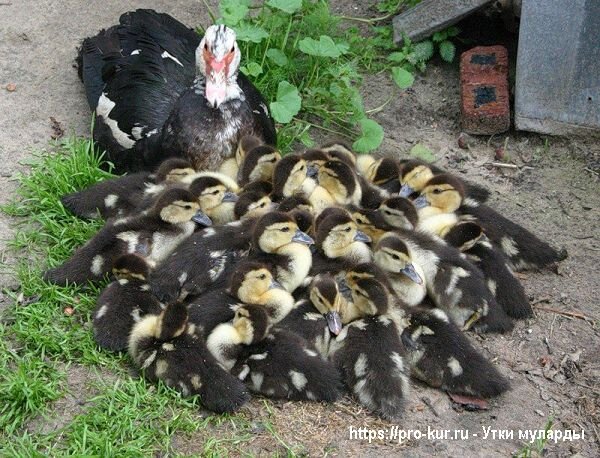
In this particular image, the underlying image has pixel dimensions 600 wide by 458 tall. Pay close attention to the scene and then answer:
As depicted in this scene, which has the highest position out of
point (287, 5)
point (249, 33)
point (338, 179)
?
point (287, 5)

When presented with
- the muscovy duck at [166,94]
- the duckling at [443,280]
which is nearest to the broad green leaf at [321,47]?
the muscovy duck at [166,94]

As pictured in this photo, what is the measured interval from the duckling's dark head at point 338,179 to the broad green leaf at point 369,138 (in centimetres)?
98

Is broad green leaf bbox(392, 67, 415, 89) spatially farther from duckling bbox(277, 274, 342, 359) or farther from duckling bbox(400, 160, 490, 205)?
duckling bbox(277, 274, 342, 359)

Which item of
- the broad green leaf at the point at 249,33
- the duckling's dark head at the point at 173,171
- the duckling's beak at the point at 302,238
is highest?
the broad green leaf at the point at 249,33

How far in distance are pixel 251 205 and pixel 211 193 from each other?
24 cm

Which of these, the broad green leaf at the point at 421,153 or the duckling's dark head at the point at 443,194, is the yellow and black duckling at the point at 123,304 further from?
the broad green leaf at the point at 421,153

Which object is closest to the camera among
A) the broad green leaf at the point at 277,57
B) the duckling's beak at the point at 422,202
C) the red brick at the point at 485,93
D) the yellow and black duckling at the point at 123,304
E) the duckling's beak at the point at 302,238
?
the yellow and black duckling at the point at 123,304

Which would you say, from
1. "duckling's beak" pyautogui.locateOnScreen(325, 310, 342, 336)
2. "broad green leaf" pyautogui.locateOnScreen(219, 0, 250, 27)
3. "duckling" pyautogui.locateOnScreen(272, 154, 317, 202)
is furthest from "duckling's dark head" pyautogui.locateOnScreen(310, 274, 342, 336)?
"broad green leaf" pyautogui.locateOnScreen(219, 0, 250, 27)

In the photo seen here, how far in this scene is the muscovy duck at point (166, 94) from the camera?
602cm

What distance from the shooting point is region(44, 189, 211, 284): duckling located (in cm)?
516

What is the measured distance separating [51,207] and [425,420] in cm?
273

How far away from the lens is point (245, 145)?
5914 millimetres

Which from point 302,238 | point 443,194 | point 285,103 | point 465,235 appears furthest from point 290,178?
point 285,103

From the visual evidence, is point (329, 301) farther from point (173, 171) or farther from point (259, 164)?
point (173, 171)
